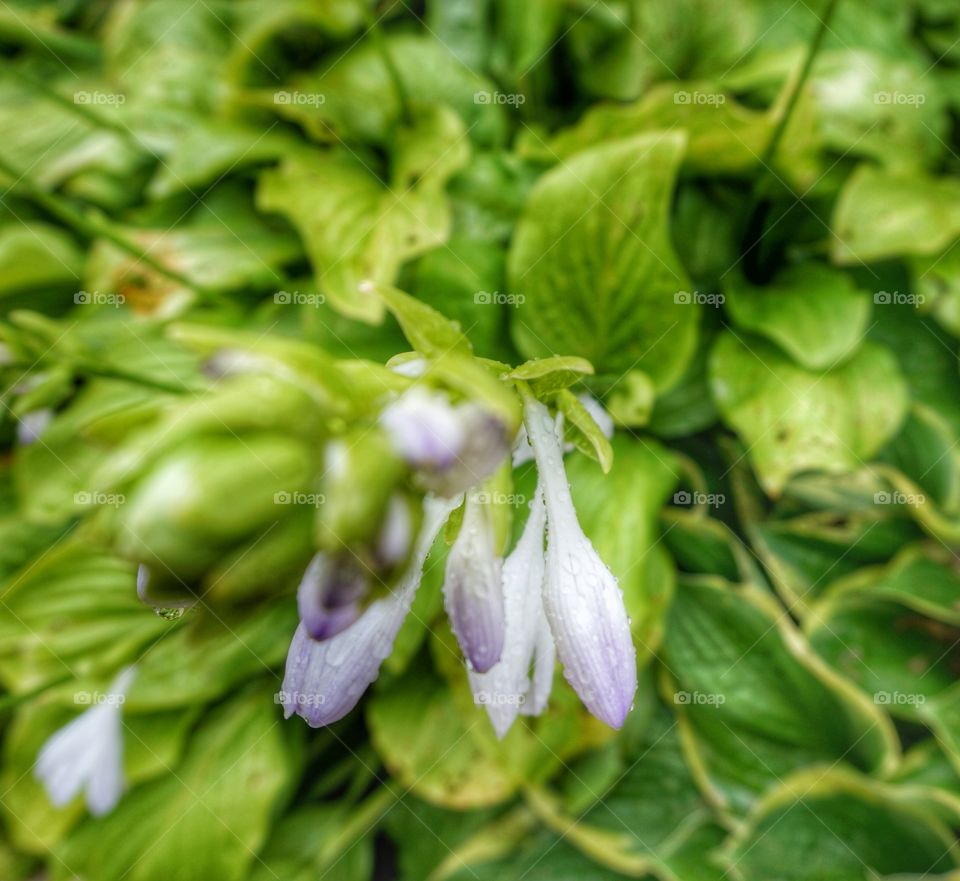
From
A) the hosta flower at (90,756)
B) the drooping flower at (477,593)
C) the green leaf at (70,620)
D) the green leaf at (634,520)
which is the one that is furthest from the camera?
the green leaf at (70,620)

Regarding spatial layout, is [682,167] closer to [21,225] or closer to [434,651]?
[434,651]

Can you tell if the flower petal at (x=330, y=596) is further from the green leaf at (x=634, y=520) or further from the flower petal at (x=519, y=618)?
the green leaf at (x=634, y=520)

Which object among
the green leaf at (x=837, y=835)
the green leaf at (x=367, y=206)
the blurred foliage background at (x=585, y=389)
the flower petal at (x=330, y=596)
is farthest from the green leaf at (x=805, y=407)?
the flower petal at (x=330, y=596)

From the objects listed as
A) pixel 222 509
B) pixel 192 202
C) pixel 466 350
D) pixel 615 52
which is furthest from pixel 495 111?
pixel 222 509

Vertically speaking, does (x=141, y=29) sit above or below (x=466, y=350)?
below

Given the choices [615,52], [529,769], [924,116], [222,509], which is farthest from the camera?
[615,52]

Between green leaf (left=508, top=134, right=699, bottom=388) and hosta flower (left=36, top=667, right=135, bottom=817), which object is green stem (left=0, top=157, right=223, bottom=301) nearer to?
green leaf (left=508, top=134, right=699, bottom=388)

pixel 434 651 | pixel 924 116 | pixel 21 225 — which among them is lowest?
pixel 434 651

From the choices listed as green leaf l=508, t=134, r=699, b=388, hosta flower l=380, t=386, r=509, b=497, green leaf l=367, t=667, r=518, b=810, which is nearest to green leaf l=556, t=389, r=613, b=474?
hosta flower l=380, t=386, r=509, b=497
